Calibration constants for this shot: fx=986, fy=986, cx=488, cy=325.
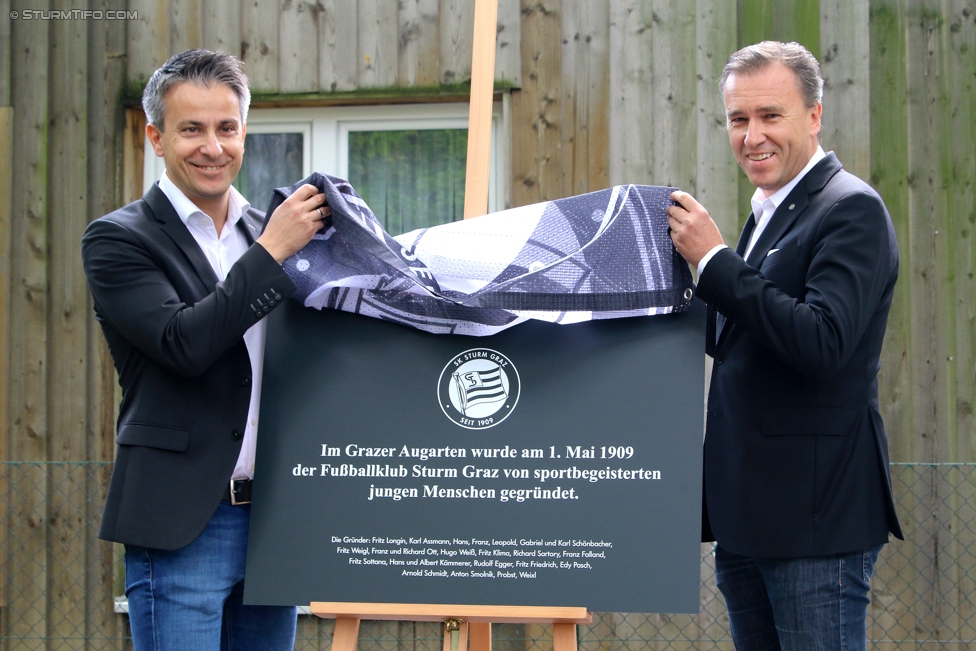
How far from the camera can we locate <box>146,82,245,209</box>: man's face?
2.19 m

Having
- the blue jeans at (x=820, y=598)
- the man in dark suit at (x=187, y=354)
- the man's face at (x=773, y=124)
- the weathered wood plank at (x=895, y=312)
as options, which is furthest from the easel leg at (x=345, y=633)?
the weathered wood plank at (x=895, y=312)

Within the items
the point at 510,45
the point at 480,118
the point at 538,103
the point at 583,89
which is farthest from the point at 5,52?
the point at 480,118

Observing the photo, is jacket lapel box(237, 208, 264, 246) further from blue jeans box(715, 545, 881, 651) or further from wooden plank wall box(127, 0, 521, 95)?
wooden plank wall box(127, 0, 521, 95)

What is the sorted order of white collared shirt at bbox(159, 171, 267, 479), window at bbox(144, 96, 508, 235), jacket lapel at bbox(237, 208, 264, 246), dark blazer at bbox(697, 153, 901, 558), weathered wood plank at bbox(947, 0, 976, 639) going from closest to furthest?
1. dark blazer at bbox(697, 153, 901, 558)
2. white collared shirt at bbox(159, 171, 267, 479)
3. jacket lapel at bbox(237, 208, 264, 246)
4. weathered wood plank at bbox(947, 0, 976, 639)
5. window at bbox(144, 96, 508, 235)

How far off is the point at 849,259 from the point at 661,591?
78cm

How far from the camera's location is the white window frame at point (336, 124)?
459 centimetres

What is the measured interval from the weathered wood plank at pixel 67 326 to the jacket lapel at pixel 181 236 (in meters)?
2.61

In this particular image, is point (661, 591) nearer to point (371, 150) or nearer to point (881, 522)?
point (881, 522)

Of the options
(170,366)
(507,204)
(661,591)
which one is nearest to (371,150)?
(507,204)

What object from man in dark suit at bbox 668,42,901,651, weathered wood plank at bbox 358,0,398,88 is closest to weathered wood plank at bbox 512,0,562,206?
weathered wood plank at bbox 358,0,398,88

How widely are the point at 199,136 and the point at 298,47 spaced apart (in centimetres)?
250

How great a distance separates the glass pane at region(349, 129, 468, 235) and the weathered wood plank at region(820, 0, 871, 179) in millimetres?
1638

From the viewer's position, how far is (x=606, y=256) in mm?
2154

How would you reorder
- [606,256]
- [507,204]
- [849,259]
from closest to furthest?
1. [849,259]
2. [606,256]
3. [507,204]
